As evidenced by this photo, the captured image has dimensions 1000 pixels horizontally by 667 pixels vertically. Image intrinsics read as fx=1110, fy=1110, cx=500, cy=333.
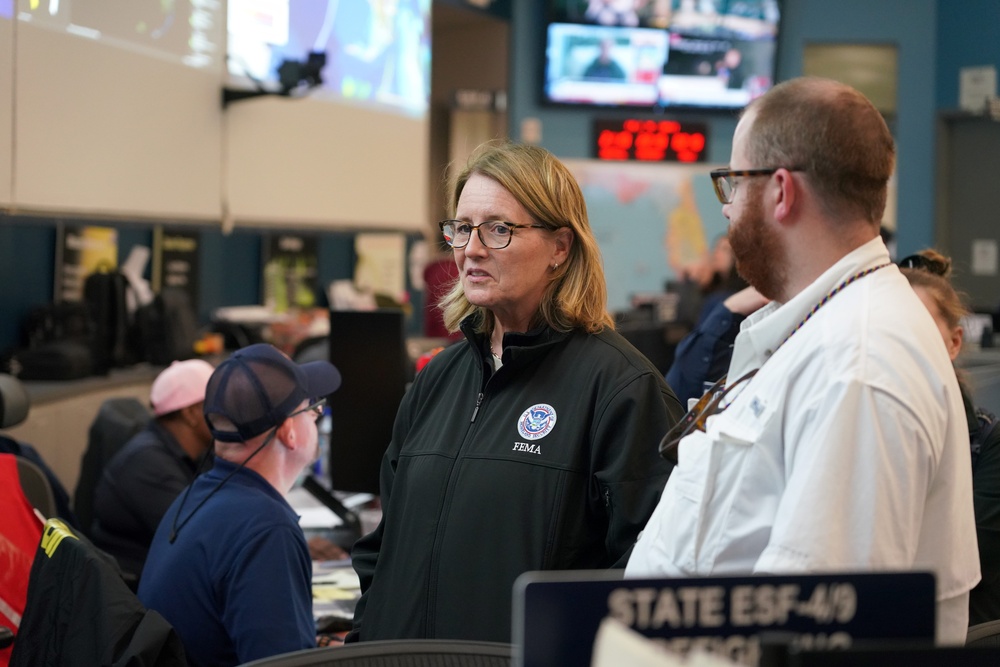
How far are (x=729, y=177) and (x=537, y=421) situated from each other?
0.67 metres

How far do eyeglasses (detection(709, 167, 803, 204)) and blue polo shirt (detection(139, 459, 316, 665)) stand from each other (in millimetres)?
1255

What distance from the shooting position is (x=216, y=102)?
4828 millimetres

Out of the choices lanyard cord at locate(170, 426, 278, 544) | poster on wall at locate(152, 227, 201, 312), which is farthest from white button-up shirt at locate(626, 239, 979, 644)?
poster on wall at locate(152, 227, 201, 312)

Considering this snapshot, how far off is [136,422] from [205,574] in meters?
1.93

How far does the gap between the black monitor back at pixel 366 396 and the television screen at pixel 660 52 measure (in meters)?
6.45

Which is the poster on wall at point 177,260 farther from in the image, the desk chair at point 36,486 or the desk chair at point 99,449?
the desk chair at point 36,486

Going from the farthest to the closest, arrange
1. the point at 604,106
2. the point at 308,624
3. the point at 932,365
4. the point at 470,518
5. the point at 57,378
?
the point at 604,106
the point at 57,378
the point at 308,624
the point at 470,518
the point at 932,365

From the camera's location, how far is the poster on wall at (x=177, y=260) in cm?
604

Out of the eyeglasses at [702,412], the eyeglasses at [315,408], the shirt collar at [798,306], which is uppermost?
the shirt collar at [798,306]

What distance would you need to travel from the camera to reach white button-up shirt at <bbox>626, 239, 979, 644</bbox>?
1.06 metres

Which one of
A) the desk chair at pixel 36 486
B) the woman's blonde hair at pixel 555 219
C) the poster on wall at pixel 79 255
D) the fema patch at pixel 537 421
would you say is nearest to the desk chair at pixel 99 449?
the desk chair at pixel 36 486

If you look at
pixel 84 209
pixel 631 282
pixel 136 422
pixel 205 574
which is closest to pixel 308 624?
pixel 205 574

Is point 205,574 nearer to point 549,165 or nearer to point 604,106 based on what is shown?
point 549,165

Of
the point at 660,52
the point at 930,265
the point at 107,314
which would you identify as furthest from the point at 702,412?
the point at 660,52
